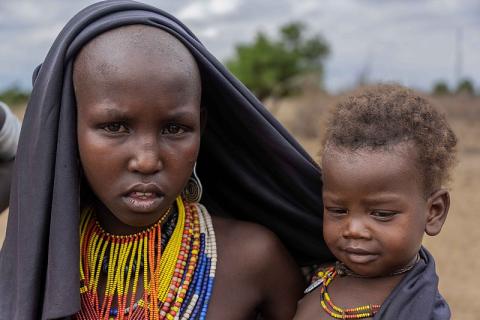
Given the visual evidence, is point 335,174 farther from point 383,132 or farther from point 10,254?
point 10,254

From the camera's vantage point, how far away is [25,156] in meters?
2.02

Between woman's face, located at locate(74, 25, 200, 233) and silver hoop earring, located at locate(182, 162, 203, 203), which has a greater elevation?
woman's face, located at locate(74, 25, 200, 233)

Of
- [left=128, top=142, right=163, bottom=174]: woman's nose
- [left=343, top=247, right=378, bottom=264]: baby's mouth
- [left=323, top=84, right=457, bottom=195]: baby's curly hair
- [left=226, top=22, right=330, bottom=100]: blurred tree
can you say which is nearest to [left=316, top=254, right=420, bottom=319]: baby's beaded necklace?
[left=343, top=247, right=378, bottom=264]: baby's mouth

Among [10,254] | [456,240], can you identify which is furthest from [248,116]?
[456,240]

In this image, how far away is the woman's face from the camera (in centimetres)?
185

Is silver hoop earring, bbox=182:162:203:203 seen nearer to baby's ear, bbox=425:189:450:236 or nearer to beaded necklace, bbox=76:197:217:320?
beaded necklace, bbox=76:197:217:320

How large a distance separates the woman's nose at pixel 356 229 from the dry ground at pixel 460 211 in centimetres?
41

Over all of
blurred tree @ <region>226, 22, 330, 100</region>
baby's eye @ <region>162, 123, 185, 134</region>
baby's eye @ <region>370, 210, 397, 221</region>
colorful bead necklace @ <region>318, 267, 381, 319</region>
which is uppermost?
baby's eye @ <region>162, 123, 185, 134</region>

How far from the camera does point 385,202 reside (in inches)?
79.4

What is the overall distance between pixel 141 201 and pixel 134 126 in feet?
0.73

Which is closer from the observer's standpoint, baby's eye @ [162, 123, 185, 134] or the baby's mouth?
baby's eye @ [162, 123, 185, 134]

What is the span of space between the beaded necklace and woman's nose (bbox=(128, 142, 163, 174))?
345 millimetres

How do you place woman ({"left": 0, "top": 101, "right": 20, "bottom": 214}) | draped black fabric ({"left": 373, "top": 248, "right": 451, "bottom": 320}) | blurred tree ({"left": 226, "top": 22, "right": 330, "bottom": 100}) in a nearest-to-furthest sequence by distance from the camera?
draped black fabric ({"left": 373, "top": 248, "right": 451, "bottom": 320})
woman ({"left": 0, "top": 101, "right": 20, "bottom": 214})
blurred tree ({"left": 226, "top": 22, "right": 330, "bottom": 100})

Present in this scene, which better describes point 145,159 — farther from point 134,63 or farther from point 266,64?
point 266,64
